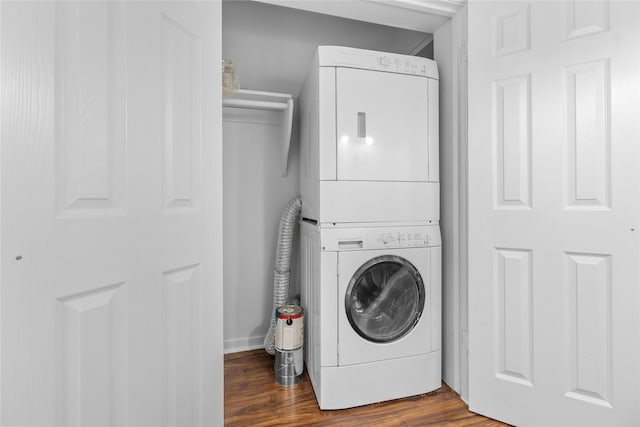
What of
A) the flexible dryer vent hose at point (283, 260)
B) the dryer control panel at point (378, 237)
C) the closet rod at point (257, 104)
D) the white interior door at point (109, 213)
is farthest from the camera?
the flexible dryer vent hose at point (283, 260)

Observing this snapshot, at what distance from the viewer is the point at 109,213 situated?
0.87 metres

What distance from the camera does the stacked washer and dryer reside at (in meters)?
1.78

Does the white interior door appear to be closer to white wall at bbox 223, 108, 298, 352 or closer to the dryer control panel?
the dryer control panel

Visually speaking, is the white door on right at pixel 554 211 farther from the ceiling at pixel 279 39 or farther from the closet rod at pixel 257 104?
the closet rod at pixel 257 104

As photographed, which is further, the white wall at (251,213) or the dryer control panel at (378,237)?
the white wall at (251,213)

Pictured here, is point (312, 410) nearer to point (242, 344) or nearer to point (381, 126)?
point (242, 344)

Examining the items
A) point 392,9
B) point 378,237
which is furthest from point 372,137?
point 392,9

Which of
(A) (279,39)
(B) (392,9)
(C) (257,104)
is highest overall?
(A) (279,39)

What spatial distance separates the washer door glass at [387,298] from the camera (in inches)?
72.7

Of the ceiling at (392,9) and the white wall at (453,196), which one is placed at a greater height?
the ceiling at (392,9)

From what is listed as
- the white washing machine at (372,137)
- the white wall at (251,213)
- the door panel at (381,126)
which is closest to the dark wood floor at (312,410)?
the white wall at (251,213)

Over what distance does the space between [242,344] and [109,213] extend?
6.16 ft

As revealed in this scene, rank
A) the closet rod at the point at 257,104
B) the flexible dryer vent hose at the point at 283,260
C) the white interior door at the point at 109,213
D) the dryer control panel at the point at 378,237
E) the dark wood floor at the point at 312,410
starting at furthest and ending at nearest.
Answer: the flexible dryer vent hose at the point at 283,260 < the closet rod at the point at 257,104 < the dryer control panel at the point at 378,237 < the dark wood floor at the point at 312,410 < the white interior door at the point at 109,213

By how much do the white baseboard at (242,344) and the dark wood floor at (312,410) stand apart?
1.23 ft
